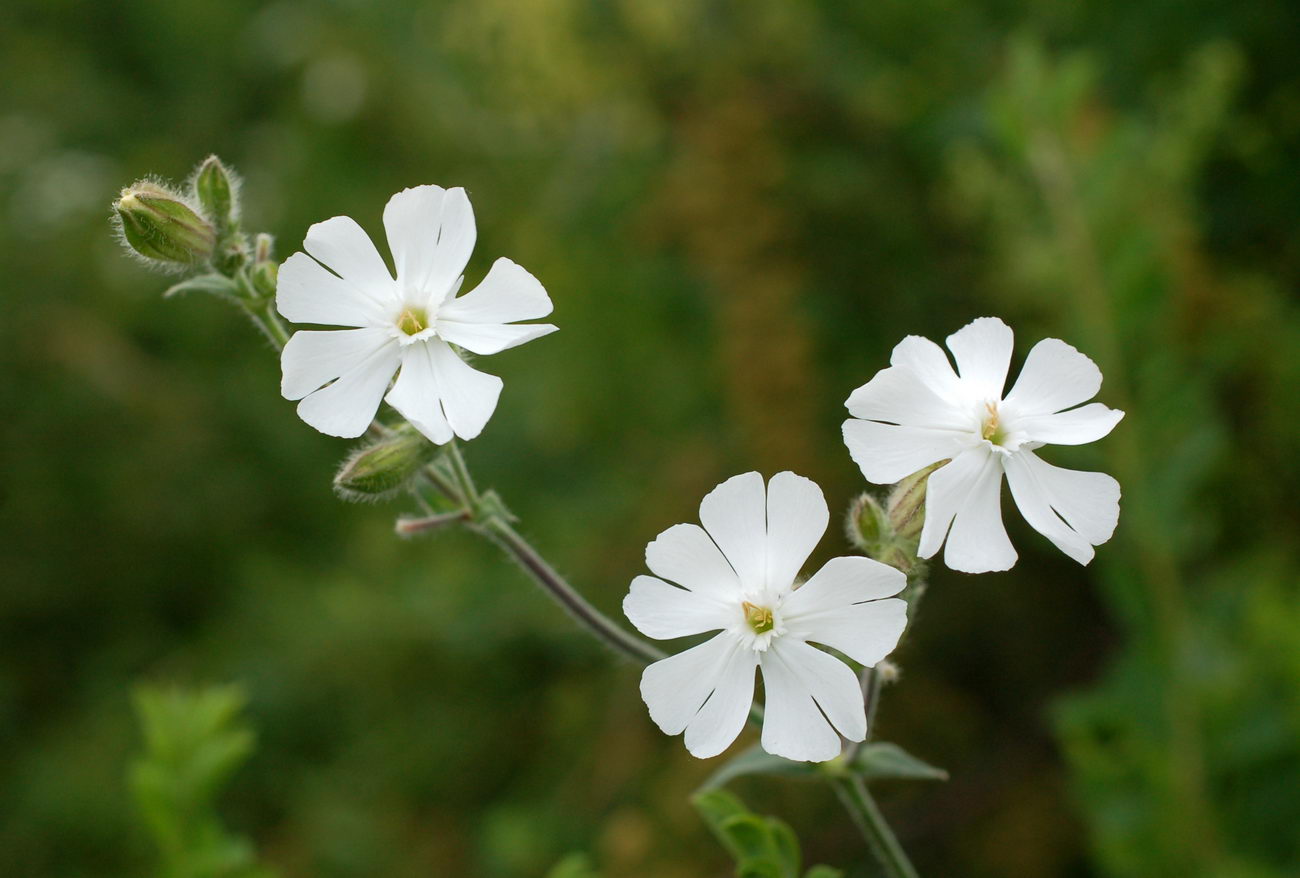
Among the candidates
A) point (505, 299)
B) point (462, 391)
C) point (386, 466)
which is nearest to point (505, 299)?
point (505, 299)

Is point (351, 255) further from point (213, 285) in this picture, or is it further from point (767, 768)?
point (767, 768)

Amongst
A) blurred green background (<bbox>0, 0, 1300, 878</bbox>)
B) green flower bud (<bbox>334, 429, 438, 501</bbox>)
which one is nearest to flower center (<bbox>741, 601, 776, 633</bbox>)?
green flower bud (<bbox>334, 429, 438, 501</bbox>)

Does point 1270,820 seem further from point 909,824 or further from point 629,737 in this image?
point 629,737

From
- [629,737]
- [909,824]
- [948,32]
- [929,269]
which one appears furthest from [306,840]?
[948,32]

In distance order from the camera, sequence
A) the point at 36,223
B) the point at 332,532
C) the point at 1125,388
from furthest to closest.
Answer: the point at 36,223
the point at 332,532
the point at 1125,388

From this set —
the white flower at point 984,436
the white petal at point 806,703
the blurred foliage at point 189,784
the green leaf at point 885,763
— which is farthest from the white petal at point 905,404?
the blurred foliage at point 189,784

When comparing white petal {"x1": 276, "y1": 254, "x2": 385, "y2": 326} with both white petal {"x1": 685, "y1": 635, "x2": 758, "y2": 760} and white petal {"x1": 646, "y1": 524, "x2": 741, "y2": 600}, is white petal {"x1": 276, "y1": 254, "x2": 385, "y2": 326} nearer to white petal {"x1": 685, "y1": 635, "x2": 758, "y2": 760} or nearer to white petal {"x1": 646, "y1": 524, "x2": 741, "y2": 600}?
white petal {"x1": 646, "y1": 524, "x2": 741, "y2": 600}

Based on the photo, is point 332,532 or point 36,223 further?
point 36,223
